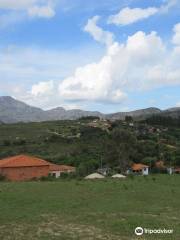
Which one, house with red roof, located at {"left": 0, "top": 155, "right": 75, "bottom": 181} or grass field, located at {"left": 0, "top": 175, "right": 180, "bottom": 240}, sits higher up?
grass field, located at {"left": 0, "top": 175, "right": 180, "bottom": 240}

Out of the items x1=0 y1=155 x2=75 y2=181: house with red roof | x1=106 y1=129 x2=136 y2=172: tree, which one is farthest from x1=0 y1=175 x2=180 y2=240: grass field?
x1=106 y1=129 x2=136 y2=172: tree

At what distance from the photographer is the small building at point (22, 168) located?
59219mm

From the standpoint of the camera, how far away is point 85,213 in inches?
758

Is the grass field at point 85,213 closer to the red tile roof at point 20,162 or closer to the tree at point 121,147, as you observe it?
the red tile roof at point 20,162

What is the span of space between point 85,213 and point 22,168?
4256 cm

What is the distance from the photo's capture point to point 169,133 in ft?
463

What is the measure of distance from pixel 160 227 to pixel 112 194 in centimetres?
1063

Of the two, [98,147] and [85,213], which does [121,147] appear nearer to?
[98,147]

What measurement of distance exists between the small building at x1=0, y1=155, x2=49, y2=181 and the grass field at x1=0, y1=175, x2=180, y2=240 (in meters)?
31.2

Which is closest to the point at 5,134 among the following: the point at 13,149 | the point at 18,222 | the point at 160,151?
the point at 13,149

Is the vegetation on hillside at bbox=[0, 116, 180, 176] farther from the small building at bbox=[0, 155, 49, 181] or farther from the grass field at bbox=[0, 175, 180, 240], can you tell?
the grass field at bbox=[0, 175, 180, 240]

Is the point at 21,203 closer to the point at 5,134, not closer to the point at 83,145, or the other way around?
the point at 83,145

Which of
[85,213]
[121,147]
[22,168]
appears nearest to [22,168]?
[22,168]

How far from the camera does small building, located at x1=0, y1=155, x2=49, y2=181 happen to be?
194 feet
